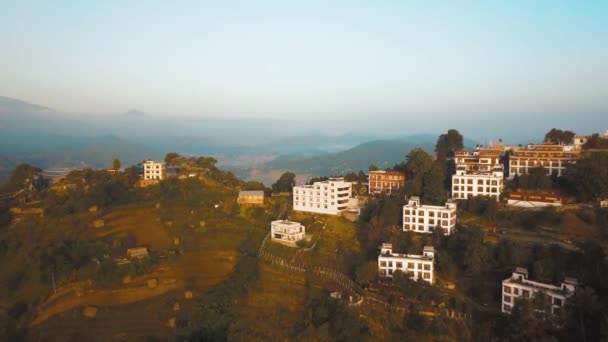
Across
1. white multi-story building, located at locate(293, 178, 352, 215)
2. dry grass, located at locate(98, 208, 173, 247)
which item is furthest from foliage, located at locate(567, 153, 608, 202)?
dry grass, located at locate(98, 208, 173, 247)

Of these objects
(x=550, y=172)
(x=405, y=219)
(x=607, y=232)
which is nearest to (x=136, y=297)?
(x=405, y=219)

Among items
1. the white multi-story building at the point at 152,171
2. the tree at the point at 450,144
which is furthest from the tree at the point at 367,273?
the white multi-story building at the point at 152,171

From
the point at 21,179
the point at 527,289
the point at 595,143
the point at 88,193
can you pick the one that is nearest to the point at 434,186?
the point at 527,289

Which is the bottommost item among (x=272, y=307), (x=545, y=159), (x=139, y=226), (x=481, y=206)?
(x=272, y=307)

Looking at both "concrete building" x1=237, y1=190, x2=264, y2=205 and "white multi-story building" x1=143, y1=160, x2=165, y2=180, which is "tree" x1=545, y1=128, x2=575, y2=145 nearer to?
"concrete building" x1=237, y1=190, x2=264, y2=205

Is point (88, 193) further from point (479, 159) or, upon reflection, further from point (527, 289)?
point (527, 289)

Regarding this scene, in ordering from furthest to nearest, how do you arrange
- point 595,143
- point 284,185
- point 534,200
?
point 284,185 < point 595,143 < point 534,200
